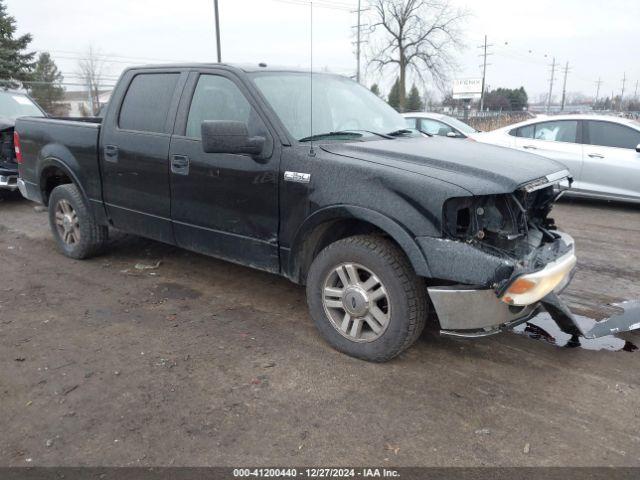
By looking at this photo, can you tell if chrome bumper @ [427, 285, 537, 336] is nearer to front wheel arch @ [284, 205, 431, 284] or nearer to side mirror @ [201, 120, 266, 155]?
front wheel arch @ [284, 205, 431, 284]

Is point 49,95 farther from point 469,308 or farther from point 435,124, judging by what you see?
point 469,308

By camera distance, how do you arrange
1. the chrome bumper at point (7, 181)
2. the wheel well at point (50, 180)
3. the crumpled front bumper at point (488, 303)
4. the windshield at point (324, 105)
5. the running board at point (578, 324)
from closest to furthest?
1. the crumpled front bumper at point (488, 303)
2. the running board at point (578, 324)
3. the windshield at point (324, 105)
4. the wheel well at point (50, 180)
5. the chrome bumper at point (7, 181)

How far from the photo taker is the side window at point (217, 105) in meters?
3.96

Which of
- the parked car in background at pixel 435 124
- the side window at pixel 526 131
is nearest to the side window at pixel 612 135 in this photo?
the side window at pixel 526 131

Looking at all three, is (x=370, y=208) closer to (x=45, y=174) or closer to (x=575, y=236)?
(x=45, y=174)

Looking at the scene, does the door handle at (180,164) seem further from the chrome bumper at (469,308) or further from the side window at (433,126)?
the side window at (433,126)

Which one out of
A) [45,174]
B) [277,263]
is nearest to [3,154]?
[45,174]

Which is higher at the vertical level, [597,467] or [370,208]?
[370,208]

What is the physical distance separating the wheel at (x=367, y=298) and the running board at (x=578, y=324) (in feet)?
2.93

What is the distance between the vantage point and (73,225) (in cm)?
558

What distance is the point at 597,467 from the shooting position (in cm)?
252

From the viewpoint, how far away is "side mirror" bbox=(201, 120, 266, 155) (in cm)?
352

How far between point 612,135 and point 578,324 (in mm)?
6069

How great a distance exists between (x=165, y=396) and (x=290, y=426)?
31.1 inches
